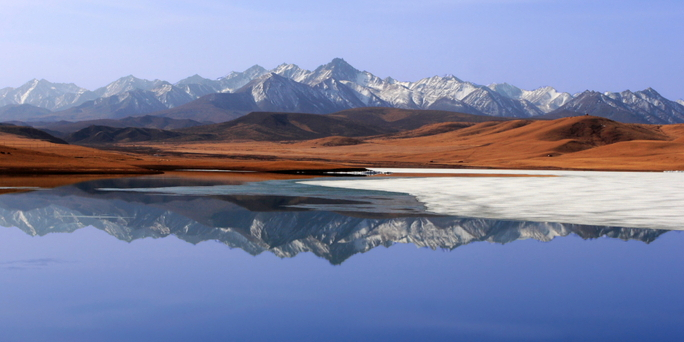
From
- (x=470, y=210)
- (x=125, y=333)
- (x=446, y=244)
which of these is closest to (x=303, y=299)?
(x=125, y=333)

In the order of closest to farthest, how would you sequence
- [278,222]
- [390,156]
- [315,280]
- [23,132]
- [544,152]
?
[315,280] < [278,222] < [544,152] < [390,156] < [23,132]

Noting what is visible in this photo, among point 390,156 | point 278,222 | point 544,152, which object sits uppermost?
point 544,152

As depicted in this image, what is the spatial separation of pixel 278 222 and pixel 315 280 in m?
9.68

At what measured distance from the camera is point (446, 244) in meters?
18.7

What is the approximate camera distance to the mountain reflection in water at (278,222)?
19.4 m

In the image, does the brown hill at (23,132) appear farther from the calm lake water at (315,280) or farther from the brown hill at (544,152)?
the calm lake water at (315,280)

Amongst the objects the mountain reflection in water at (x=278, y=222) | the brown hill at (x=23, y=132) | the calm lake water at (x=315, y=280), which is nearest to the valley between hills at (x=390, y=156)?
the brown hill at (x=23, y=132)

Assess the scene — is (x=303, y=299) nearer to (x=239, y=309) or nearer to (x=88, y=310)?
(x=239, y=309)

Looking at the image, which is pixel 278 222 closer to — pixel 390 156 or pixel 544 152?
pixel 390 156

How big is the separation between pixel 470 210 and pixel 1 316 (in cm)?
2022

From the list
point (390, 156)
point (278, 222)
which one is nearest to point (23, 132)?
point (390, 156)

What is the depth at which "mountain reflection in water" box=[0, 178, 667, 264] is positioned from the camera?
19.4 metres

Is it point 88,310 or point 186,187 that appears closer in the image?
point 88,310

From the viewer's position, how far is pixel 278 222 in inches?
922
